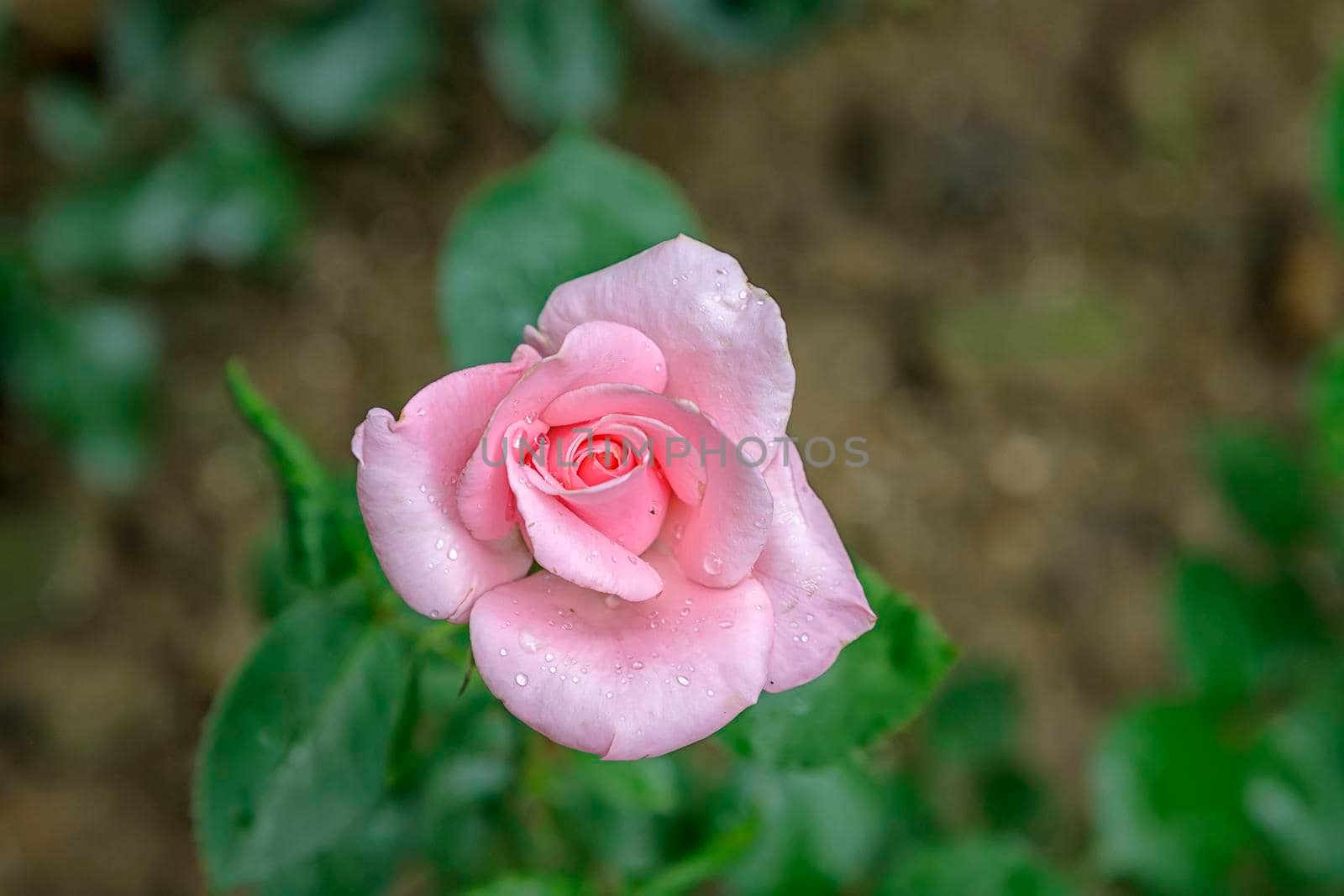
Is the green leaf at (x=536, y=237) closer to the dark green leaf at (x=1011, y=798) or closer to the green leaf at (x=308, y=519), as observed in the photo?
the green leaf at (x=308, y=519)

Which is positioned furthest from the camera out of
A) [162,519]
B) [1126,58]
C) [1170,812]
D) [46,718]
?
[1126,58]

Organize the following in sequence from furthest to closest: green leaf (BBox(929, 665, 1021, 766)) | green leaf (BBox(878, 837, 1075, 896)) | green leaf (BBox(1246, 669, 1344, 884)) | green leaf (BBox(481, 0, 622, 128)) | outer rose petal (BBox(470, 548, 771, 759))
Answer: green leaf (BBox(481, 0, 622, 128)) < green leaf (BBox(929, 665, 1021, 766)) < green leaf (BBox(1246, 669, 1344, 884)) < green leaf (BBox(878, 837, 1075, 896)) < outer rose petal (BBox(470, 548, 771, 759))

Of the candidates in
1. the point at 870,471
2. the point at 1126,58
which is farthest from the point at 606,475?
the point at 1126,58

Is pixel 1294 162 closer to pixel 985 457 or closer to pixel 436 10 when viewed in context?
pixel 985 457

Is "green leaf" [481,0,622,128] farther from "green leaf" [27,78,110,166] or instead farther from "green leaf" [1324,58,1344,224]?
"green leaf" [1324,58,1344,224]

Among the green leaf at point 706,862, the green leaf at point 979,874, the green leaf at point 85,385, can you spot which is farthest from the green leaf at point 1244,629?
the green leaf at point 85,385

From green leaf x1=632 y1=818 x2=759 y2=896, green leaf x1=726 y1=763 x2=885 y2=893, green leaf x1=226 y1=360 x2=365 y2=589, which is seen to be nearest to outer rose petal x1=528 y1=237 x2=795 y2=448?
green leaf x1=226 y1=360 x2=365 y2=589

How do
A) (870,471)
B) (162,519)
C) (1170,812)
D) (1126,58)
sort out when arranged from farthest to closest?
(1126,58), (870,471), (162,519), (1170,812)
